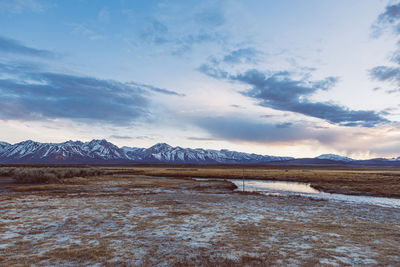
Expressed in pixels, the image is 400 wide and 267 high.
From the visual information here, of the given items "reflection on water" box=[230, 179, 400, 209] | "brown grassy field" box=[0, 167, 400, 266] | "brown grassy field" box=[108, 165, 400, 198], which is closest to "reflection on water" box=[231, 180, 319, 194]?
"reflection on water" box=[230, 179, 400, 209]

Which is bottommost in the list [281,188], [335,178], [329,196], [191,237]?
[281,188]

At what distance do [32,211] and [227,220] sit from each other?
41.3 ft

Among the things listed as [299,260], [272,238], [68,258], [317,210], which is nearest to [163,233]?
[68,258]

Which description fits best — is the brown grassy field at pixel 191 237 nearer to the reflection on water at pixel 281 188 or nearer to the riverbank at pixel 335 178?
the reflection on water at pixel 281 188

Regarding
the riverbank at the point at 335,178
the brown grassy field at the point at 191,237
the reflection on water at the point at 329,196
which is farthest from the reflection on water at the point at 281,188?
the brown grassy field at the point at 191,237

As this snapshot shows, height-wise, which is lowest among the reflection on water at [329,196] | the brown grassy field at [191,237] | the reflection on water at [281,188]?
the reflection on water at [281,188]

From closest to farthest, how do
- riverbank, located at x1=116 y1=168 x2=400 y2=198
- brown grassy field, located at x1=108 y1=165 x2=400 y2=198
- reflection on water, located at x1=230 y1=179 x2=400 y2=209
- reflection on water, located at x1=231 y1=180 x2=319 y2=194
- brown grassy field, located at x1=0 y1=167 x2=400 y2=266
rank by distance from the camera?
1. brown grassy field, located at x1=0 y1=167 x2=400 y2=266
2. reflection on water, located at x1=230 y1=179 x2=400 y2=209
3. riverbank, located at x1=116 y1=168 x2=400 y2=198
4. brown grassy field, located at x1=108 y1=165 x2=400 y2=198
5. reflection on water, located at x1=231 y1=180 x2=319 y2=194

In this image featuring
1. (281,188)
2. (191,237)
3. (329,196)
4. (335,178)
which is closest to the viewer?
(191,237)

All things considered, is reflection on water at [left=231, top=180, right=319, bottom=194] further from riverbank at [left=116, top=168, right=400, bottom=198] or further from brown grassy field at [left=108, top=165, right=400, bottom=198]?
brown grassy field at [left=108, top=165, right=400, bottom=198]

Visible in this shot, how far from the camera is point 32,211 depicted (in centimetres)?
1585

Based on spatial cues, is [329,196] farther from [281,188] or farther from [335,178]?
[335,178]

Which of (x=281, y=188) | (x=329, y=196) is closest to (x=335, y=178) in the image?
(x=281, y=188)

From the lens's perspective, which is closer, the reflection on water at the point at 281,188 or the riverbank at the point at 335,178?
the riverbank at the point at 335,178

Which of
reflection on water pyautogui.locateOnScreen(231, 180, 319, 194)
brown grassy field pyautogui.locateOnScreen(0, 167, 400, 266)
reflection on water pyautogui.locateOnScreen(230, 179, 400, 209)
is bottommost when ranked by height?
reflection on water pyautogui.locateOnScreen(231, 180, 319, 194)
